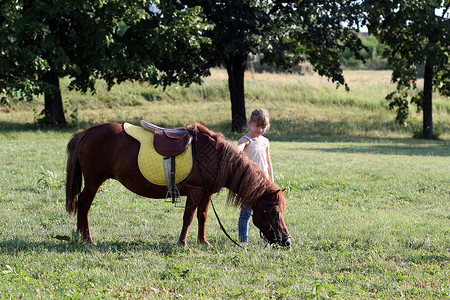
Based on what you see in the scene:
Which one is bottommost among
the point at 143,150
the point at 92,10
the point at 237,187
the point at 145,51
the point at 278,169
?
the point at 278,169

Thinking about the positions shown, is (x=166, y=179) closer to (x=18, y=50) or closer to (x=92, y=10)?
(x=18, y=50)

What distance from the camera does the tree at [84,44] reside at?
714 inches

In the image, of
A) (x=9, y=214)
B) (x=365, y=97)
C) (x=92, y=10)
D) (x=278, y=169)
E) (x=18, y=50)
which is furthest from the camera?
Answer: (x=365, y=97)

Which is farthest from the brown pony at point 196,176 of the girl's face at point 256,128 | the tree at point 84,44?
the tree at point 84,44

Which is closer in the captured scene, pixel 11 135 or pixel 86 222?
pixel 86 222

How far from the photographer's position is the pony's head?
5477 mm

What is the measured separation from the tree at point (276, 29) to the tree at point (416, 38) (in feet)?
5.15

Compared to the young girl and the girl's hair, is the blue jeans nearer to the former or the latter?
the young girl

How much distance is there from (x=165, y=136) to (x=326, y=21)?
18.2m

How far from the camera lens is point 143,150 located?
18.6 ft

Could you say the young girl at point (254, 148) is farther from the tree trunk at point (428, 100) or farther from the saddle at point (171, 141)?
the tree trunk at point (428, 100)

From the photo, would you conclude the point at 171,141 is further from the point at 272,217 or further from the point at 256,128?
the point at 272,217

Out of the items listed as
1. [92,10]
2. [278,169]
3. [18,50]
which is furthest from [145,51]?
[278,169]

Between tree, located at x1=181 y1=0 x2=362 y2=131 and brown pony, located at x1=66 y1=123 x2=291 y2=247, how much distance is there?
48.3 ft
